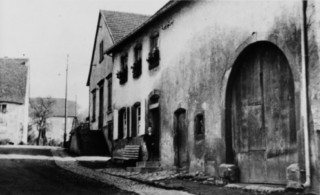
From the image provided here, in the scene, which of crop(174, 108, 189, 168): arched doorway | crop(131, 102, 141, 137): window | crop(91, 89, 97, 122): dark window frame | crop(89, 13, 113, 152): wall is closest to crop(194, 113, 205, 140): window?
crop(174, 108, 189, 168): arched doorway

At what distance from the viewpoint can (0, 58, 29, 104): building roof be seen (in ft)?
174

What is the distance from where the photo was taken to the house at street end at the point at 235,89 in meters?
9.50

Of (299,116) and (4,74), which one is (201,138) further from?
(4,74)

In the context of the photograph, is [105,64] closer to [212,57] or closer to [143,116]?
[143,116]

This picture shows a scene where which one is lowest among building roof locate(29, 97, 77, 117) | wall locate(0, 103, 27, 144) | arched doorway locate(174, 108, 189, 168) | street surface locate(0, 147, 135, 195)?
street surface locate(0, 147, 135, 195)

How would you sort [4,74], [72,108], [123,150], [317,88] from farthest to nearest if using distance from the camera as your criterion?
1. [72,108]
2. [4,74]
3. [123,150]
4. [317,88]

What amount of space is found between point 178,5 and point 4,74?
43.3 metres

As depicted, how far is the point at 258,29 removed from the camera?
11.2m

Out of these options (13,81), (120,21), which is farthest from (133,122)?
(13,81)

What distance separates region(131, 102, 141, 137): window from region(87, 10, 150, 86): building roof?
652 cm

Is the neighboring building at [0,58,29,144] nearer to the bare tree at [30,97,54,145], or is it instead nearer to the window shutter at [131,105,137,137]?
the bare tree at [30,97,54,145]

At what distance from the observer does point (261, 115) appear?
11312 mm

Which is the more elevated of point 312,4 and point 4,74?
point 4,74

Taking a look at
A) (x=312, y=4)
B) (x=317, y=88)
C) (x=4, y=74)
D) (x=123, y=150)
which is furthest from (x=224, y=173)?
(x=4, y=74)
